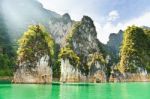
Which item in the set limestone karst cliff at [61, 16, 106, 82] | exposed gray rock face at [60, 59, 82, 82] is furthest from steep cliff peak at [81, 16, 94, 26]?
exposed gray rock face at [60, 59, 82, 82]

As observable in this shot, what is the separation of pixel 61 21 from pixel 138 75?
253ft

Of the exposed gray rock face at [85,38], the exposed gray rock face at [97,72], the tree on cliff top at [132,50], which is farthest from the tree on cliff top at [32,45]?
the exposed gray rock face at [85,38]

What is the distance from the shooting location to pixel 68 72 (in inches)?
3787

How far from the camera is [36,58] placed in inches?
2830

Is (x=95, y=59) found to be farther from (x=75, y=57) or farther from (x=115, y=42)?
(x=115, y=42)

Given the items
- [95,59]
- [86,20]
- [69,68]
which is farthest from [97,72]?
[86,20]

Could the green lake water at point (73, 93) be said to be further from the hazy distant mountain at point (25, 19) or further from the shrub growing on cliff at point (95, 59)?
the hazy distant mountain at point (25, 19)

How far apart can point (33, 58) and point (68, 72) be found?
25.7 meters

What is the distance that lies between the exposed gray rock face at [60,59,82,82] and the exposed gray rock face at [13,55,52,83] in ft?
75.1

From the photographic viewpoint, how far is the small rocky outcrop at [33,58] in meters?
70.4

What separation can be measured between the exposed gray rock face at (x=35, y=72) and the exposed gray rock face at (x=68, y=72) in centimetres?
2290

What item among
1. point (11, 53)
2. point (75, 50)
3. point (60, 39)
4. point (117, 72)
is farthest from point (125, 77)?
point (60, 39)

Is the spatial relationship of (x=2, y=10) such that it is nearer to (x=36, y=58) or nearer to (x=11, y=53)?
(x=11, y=53)

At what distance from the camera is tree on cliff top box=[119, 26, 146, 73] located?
93438 millimetres
